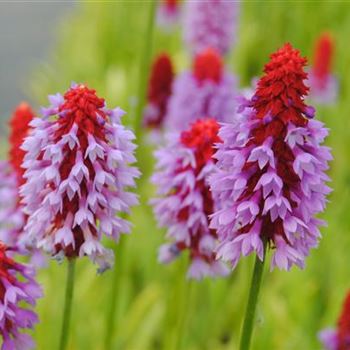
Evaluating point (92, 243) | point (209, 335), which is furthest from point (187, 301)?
point (209, 335)

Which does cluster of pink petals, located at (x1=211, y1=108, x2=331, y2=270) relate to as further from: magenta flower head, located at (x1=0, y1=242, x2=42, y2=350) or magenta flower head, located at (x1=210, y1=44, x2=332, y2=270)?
magenta flower head, located at (x1=0, y1=242, x2=42, y2=350)

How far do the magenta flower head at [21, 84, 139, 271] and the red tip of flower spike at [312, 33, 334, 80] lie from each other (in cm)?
384

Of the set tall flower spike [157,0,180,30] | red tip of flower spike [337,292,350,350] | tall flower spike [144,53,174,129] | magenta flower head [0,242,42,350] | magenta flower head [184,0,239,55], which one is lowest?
magenta flower head [0,242,42,350]

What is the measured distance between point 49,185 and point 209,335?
2.59 metres

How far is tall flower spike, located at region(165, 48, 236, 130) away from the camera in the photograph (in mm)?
4332

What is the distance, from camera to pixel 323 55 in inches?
244

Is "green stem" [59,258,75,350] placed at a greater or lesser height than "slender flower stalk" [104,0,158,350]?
lesser

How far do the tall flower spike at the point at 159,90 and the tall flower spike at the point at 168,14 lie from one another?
155 inches

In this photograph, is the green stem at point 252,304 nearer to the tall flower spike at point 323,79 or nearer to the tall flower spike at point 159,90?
the tall flower spike at point 159,90

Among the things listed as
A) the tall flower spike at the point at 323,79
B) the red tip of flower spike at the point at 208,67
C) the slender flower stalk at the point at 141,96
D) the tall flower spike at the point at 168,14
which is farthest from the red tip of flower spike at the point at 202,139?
the tall flower spike at the point at 168,14

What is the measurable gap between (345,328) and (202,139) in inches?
30.6

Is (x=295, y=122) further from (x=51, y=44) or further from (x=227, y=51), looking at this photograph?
(x=51, y=44)

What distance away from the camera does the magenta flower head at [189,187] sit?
291 centimetres

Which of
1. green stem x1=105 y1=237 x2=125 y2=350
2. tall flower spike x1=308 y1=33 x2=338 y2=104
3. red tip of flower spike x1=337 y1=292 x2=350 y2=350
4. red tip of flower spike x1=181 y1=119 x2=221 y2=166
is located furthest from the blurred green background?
red tip of flower spike x1=181 y1=119 x2=221 y2=166
